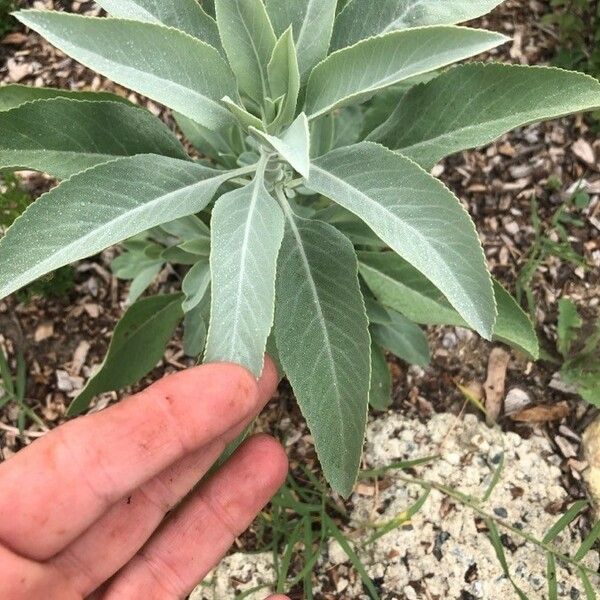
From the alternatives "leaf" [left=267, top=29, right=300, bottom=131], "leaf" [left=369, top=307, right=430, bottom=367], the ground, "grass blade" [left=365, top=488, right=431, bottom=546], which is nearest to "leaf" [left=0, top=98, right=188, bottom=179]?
"leaf" [left=267, top=29, right=300, bottom=131]

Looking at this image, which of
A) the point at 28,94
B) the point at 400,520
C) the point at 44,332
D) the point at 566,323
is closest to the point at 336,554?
the point at 400,520

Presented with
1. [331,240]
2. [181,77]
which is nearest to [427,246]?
[331,240]

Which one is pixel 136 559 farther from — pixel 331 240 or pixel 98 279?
pixel 98 279

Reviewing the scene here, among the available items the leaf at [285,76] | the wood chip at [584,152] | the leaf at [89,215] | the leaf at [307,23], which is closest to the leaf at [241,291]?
the leaf at [89,215]

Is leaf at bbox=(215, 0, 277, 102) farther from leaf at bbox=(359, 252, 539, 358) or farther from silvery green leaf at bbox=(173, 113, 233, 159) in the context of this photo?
leaf at bbox=(359, 252, 539, 358)

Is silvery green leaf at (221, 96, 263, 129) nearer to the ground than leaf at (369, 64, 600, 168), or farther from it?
farther from it

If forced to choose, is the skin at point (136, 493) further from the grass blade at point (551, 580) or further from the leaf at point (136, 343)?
the grass blade at point (551, 580)

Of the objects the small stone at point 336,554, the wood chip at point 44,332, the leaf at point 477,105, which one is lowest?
the small stone at point 336,554
